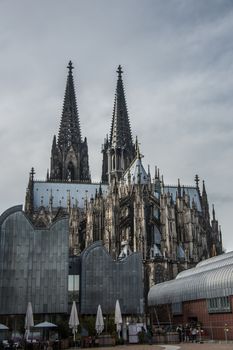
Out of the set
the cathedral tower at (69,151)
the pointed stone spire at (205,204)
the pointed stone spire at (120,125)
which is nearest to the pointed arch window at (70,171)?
the cathedral tower at (69,151)

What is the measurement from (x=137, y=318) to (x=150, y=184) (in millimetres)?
26251

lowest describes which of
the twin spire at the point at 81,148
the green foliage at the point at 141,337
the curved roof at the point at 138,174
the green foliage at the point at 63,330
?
the green foliage at the point at 141,337

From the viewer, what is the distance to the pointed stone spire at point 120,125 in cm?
9669

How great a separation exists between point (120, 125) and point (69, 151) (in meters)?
13.1

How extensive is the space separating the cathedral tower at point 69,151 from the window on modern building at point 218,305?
63.0 m

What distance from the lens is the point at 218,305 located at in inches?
1260

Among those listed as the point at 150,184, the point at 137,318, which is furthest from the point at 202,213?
the point at 137,318

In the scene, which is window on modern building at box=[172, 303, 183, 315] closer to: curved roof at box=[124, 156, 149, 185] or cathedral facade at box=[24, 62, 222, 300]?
cathedral facade at box=[24, 62, 222, 300]

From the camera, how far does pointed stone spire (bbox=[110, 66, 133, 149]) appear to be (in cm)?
9669

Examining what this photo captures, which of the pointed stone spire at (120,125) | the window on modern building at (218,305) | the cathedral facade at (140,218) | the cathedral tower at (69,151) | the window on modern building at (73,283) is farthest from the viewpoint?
the pointed stone spire at (120,125)

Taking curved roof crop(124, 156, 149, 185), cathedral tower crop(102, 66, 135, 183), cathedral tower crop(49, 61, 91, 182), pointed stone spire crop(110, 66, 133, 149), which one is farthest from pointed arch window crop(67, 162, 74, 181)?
curved roof crop(124, 156, 149, 185)

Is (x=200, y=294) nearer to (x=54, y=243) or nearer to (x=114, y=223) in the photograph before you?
(x=54, y=243)

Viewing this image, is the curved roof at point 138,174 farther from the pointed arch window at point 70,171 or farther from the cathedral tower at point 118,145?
the pointed arch window at point 70,171

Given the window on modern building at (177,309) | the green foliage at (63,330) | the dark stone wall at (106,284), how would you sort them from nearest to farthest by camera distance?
the green foliage at (63,330), the window on modern building at (177,309), the dark stone wall at (106,284)
